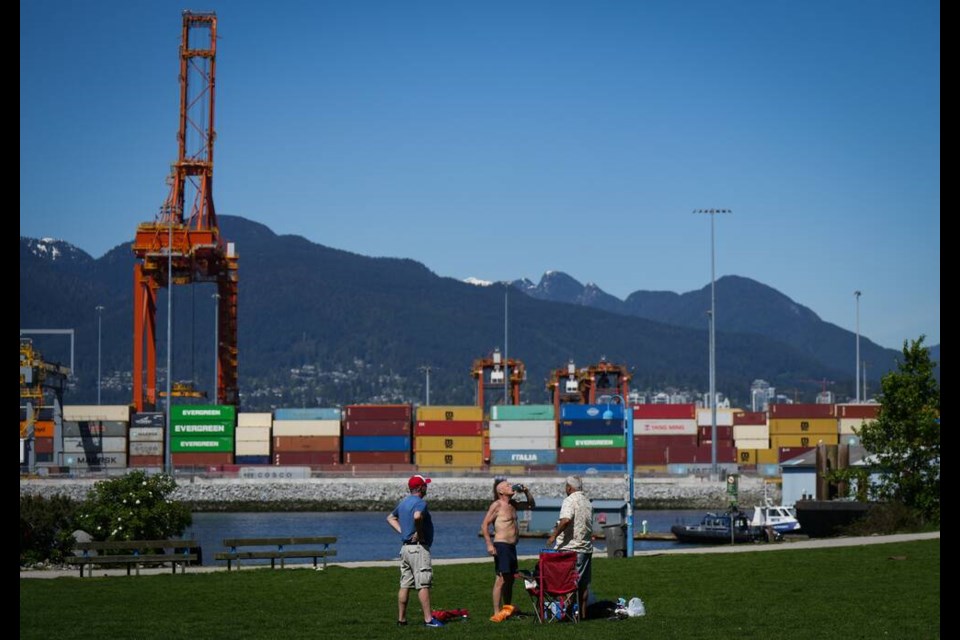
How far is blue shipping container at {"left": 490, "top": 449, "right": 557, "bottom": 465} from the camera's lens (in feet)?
257

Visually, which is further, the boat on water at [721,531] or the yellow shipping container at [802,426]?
the yellow shipping container at [802,426]

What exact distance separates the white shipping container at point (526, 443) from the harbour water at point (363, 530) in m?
11.1

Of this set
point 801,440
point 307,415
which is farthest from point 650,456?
point 307,415

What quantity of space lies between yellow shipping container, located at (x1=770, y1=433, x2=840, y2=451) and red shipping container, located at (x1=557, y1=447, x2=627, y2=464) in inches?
444

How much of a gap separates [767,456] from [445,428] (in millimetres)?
21225

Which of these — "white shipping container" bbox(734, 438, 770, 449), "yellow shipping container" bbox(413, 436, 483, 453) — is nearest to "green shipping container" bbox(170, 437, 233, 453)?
"yellow shipping container" bbox(413, 436, 483, 453)

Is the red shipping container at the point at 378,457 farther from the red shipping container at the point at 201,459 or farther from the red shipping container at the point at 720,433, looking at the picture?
the red shipping container at the point at 720,433

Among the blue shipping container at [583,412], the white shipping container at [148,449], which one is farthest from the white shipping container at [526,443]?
the white shipping container at [148,449]

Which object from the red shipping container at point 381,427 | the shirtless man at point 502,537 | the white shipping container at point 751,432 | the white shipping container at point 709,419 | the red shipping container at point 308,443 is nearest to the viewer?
the shirtless man at point 502,537

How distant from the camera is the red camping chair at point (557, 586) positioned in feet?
42.1

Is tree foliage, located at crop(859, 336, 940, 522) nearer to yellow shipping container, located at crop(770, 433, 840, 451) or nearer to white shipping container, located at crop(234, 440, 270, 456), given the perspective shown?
yellow shipping container, located at crop(770, 433, 840, 451)
